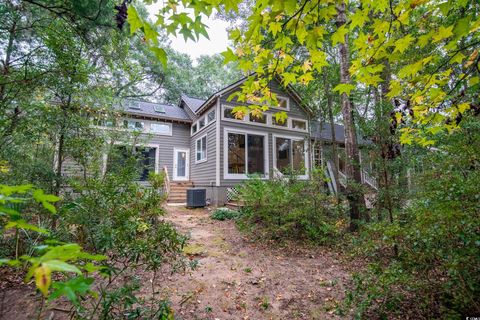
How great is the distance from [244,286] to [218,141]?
23.1 feet

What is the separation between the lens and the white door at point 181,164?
42.0 feet

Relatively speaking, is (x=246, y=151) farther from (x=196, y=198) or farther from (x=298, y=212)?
(x=298, y=212)

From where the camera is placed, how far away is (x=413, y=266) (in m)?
2.09

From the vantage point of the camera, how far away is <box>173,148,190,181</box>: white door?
1279 cm

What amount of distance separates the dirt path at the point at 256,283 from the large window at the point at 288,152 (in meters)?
6.75

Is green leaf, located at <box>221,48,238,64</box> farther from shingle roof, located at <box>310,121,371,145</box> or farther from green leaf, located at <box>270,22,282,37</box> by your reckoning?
shingle roof, located at <box>310,121,371,145</box>

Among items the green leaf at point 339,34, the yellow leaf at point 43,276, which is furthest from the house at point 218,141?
the yellow leaf at point 43,276

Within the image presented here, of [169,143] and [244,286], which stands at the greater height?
[169,143]

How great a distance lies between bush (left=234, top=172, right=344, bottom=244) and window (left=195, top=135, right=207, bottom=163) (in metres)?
6.06

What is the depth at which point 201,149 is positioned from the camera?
11562 mm

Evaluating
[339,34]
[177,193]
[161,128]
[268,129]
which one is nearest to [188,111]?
[161,128]

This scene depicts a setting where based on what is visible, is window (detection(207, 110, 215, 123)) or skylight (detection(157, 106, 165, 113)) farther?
skylight (detection(157, 106, 165, 113))

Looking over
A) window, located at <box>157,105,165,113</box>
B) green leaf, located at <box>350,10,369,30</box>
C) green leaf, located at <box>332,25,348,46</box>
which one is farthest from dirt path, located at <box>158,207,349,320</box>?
window, located at <box>157,105,165,113</box>

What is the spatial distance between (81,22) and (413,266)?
16.1ft
